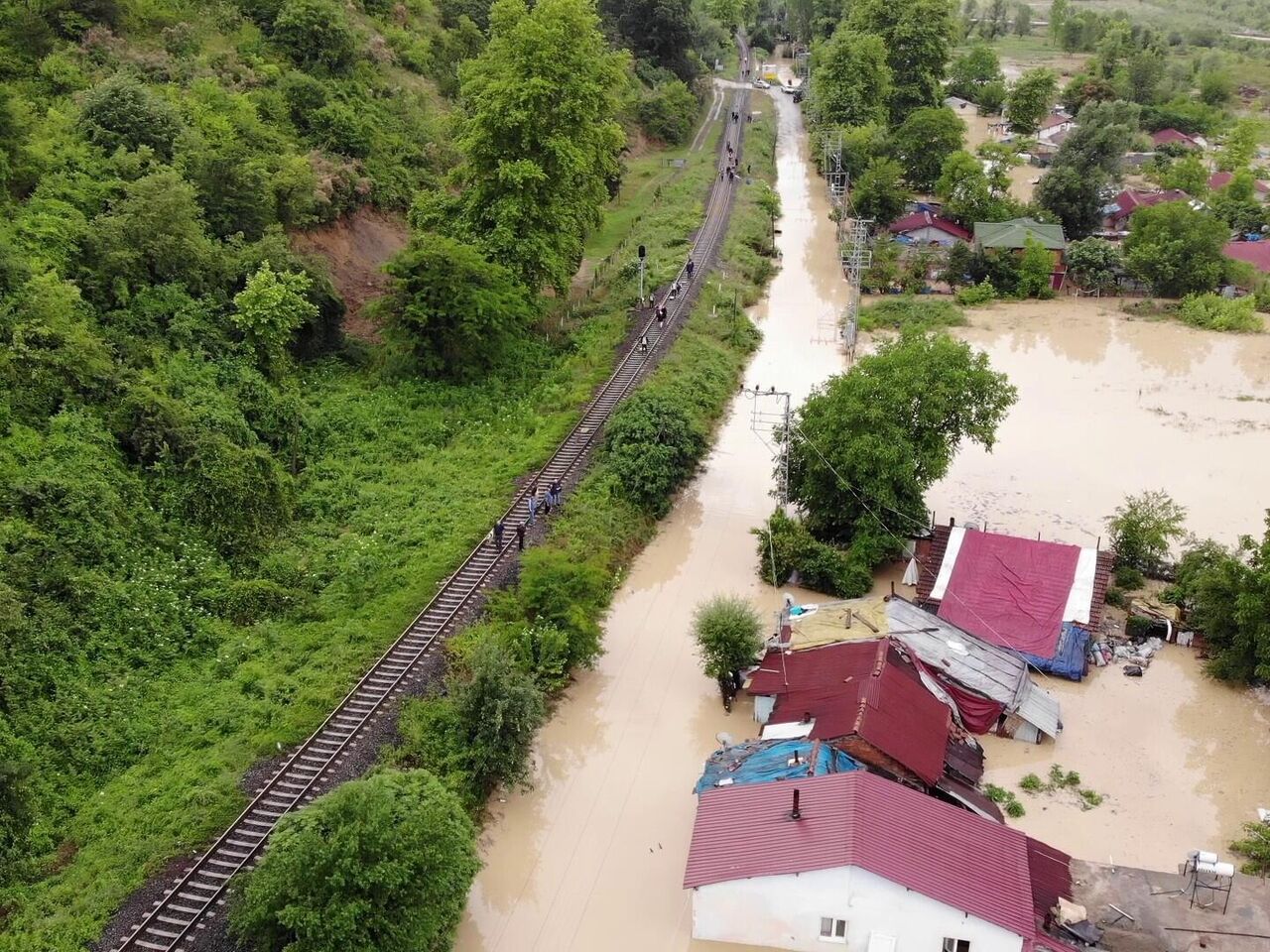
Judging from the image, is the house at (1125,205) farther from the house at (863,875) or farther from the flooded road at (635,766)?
the house at (863,875)

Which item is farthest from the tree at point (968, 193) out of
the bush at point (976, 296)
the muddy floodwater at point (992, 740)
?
the muddy floodwater at point (992, 740)

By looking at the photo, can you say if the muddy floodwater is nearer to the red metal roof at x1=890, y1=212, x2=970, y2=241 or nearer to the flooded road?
the flooded road

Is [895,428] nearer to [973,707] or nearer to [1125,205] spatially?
[973,707]

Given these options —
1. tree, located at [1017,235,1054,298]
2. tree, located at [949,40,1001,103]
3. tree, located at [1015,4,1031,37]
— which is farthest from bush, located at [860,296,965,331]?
tree, located at [1015,4,1031,37]

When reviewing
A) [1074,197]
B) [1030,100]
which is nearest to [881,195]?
[1074,197]

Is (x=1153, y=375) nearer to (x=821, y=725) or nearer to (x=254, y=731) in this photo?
(x=821, y=725)
